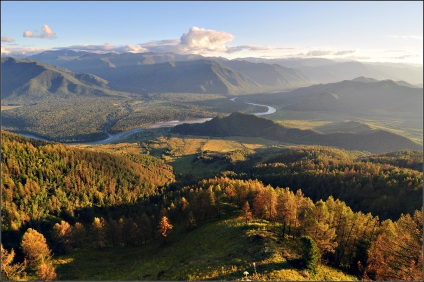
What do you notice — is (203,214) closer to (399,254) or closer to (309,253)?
(309,253)

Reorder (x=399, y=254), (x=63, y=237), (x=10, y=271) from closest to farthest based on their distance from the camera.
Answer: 1. (x=399, y=254)
2. (x=10, y=271)
3. (x=63, y=237)

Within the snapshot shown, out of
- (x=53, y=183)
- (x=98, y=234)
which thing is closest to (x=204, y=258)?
(x=98, y=234)

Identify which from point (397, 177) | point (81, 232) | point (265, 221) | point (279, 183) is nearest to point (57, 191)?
point (81, 232)

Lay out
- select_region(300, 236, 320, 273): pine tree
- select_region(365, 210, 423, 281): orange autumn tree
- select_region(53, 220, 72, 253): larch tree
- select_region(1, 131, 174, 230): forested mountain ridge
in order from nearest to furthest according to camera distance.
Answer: select_region(365, 210, 423, 281): orange autumn tree → select_region(300, 236, 320, 273): pine tree → select_region(53, 220, 72, 253): larch tree → select_region(1, 131, 174, 230): forested mountain ridge

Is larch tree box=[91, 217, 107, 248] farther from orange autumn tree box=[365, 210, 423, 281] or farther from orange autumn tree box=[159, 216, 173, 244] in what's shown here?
orange autumn tree box=[365, 210, 423, 281]

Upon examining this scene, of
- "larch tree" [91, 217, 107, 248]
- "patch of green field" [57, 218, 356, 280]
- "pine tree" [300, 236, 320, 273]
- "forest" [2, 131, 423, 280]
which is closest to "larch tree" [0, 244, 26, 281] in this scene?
"forest" [2, 131, 423, 280]

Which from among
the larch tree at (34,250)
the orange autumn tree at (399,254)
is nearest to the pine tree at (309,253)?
the orange autumn tree at (399,254)
